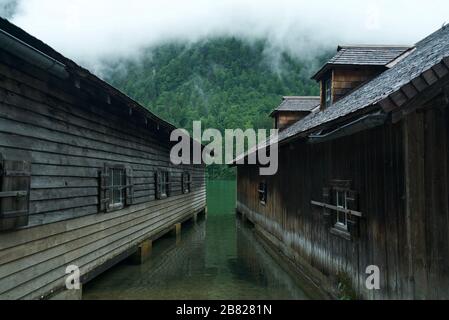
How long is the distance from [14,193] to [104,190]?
327 centimetres

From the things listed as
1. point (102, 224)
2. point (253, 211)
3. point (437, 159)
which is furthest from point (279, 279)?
point (253, 211)

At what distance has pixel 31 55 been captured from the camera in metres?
5.21

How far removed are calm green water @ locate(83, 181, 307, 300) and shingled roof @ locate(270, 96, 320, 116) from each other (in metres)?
7.38

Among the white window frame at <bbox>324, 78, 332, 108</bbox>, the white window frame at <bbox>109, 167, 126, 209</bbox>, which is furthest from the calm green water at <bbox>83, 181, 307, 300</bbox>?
the white window frame at <bbox>324, 78, 332, 108</bbox>

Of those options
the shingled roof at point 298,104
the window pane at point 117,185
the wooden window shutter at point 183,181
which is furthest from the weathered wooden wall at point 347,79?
the wooden window shutter at point 183,181

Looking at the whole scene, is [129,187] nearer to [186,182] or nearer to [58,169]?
[58,169]

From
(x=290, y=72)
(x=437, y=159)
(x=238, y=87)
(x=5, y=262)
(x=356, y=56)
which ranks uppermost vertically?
(x=290, y=72)

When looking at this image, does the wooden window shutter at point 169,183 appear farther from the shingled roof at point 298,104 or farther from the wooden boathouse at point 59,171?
the shingled roof at point 298,104

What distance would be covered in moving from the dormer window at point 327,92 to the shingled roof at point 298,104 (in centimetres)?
634

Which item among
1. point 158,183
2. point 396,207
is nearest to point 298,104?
point 158,183

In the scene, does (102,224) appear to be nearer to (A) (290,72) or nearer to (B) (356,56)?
(B) (356,56)

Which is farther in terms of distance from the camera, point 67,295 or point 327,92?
point 327,92
